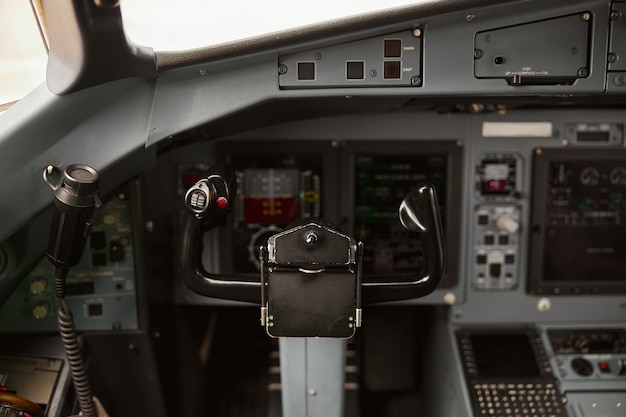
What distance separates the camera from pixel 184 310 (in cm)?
253

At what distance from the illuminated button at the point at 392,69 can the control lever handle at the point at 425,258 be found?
0.35 meters

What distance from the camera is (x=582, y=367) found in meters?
2.34

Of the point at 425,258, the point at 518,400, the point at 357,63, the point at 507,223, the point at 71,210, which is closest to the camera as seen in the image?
the point at 71,210

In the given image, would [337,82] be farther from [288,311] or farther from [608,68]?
[608,68]

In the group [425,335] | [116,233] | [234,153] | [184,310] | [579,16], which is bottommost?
[425,335]

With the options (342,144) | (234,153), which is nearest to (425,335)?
(342,144)

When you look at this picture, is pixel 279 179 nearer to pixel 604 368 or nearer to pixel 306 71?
pixel 306 71

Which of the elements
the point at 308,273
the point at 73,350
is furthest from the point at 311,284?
the point at 73,350

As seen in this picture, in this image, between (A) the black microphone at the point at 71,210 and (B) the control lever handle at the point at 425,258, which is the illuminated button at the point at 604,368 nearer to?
(B) the control lever handle at the point at 425,258

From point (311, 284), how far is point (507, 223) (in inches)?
45.6

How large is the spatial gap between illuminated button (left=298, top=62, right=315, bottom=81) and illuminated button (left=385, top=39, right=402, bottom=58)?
0.21 metres

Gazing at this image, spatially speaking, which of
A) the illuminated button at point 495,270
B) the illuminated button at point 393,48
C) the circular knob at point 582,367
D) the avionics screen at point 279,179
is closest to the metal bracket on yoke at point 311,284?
the illuminated button at point 393,48

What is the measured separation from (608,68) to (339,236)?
3.11 feet

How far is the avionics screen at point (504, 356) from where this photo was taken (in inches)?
91.5
